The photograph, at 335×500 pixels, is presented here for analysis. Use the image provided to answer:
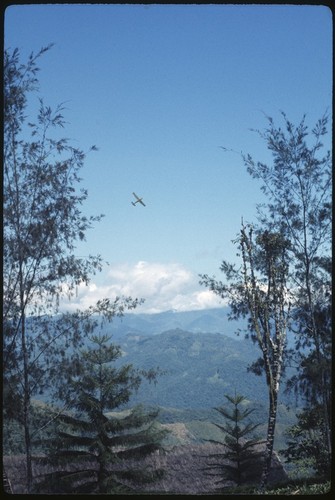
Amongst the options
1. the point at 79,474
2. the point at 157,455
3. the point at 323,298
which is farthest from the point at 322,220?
the point at 157,455

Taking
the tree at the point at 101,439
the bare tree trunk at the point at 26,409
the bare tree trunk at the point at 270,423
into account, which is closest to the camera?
the bare tree trunk at the point at 26,409

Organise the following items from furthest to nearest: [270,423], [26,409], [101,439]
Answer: [101,439] → [270,423] → [26,409]

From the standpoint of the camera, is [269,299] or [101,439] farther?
[101,439]

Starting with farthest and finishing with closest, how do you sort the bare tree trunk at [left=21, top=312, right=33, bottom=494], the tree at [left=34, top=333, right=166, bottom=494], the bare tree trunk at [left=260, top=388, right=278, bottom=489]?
the tree at [left=34, top=333, right=166, bottom=494]
the bare tree trunk at [left=260, top=388, right=278, bottom=489]
the bare tree trunk at [left=21, top=312, right=33, bottom=494]

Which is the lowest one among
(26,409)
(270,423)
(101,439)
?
(101,439)

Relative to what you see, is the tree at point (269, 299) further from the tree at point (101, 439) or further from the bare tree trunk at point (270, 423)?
the tree at point (101, 439)

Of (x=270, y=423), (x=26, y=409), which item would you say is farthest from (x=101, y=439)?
(x=26, y=409)

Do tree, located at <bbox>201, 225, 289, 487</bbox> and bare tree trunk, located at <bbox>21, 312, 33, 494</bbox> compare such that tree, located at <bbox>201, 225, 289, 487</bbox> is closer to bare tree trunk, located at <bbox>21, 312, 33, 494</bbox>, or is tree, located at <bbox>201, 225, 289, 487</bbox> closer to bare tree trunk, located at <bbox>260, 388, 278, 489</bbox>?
bare tree trunk, located at <bbox>260, 388, 278, 489</bbox>

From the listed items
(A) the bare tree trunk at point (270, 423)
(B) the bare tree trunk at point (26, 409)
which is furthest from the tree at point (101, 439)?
(B) the bare tree trunk at point (26, 409)

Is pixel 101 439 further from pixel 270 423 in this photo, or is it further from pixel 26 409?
pixel 26 409

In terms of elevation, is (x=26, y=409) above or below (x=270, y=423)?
above

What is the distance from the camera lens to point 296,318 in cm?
1309

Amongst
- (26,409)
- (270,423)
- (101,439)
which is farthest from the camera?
(101,439)

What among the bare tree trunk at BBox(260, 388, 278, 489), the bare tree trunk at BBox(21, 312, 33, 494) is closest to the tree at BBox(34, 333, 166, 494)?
the bare tree trunk at BBox(260, 388, 278, 489)
